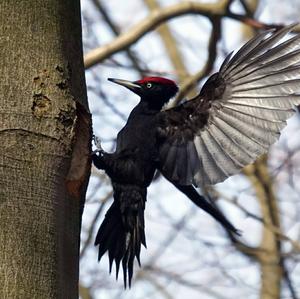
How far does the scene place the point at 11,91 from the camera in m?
1.69

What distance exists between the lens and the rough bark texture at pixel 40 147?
158 cm

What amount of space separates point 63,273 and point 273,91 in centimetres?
102

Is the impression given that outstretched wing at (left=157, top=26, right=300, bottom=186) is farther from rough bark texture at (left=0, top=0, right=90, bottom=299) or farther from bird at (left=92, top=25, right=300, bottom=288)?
rough bark texture at (left=0, top=0, right=90, bottom=299)

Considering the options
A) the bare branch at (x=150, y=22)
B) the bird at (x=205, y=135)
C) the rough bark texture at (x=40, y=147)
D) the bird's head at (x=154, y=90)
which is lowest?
the rough bark texture at (x=40, y=147)

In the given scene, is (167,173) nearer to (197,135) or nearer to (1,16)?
(197,135)

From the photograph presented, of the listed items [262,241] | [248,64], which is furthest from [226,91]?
[262,241]

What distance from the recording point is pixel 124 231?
8.68ft

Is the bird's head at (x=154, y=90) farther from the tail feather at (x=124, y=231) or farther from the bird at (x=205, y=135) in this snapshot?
the tail feather at (x=124, y=231)

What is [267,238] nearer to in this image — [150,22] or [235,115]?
[150,22]

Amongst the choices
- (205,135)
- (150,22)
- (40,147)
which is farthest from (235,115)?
(150,22)

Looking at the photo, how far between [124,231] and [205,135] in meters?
0.40

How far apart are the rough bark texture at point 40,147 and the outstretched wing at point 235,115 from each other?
0.71 metres

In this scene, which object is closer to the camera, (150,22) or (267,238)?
(150,22)

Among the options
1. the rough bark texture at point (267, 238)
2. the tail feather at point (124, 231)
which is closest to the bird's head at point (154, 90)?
the tail feather at point (124, 231)
